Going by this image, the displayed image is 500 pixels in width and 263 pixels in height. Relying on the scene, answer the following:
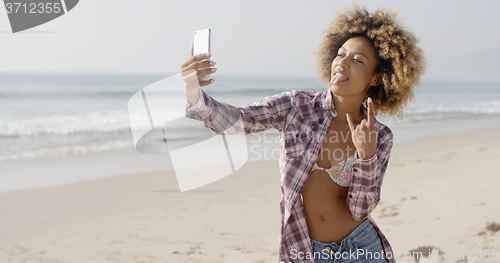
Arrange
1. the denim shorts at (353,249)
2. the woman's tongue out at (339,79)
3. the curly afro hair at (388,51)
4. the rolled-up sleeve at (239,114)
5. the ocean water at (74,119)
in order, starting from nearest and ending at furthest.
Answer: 1. the rolled-up sleeve at (239,114)
2. the denim shorts at (353,249)
3. the woman's tongue out at (339,79)
4. the curly afro hair at (388,51)
5. the ocean water at (74,119)

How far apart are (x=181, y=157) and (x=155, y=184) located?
2.38 meters

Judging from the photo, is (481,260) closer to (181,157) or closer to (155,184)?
(155,184)

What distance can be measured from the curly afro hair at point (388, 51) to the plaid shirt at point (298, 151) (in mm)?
409

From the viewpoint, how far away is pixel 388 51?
2.32m

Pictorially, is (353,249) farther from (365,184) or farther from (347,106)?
(347,106)

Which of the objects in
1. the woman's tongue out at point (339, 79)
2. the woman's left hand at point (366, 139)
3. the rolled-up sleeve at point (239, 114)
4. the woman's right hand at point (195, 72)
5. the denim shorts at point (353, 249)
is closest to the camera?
the woman's right hand at point (195, 72)

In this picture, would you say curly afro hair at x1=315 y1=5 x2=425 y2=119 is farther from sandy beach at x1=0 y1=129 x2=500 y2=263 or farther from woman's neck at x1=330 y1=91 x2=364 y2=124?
sandy beach at x1=0 y1=129 x2=500 y2=263

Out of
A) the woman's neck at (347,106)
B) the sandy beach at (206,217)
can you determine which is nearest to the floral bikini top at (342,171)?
the woman's neck at (347,106)

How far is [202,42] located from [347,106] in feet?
3.20

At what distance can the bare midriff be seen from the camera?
2.14 meters

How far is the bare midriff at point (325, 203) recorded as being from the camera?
7.01 ft

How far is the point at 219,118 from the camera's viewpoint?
1.88m

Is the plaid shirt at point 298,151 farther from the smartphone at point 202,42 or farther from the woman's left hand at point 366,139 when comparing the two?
the smartphone at point 202,42

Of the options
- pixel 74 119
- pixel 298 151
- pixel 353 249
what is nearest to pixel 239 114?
pixel 298 151
